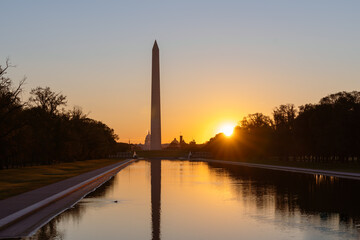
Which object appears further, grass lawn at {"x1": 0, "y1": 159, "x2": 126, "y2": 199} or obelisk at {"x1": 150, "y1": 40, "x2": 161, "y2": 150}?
obelisk at {"x1": 150, "y1": 40, "x2": 161, "y2": 150}

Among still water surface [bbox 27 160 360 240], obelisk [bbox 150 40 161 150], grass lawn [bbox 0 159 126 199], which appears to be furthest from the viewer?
obelisk [bbox 150 40 161 150]

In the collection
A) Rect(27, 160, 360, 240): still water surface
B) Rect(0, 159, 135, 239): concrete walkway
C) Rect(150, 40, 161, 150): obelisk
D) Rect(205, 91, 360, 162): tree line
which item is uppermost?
Rect(150, 40, 161, 150): obelisk

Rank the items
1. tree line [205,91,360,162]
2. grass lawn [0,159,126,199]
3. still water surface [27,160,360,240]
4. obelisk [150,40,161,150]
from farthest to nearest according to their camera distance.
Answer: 1. obelisk [150,40,161,150]
2. tree line [205,91,360,162]
3. grass lawn [0,159,126,199]
4. still water surface [27,160,360,240]

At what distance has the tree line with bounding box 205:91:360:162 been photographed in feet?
210

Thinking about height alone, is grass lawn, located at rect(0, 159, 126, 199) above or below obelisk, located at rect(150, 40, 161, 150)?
below

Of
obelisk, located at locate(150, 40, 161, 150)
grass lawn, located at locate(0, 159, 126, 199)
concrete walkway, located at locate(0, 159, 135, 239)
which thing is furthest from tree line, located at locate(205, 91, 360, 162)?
concrete walkway, located at locate(0, 159, 135, 239)

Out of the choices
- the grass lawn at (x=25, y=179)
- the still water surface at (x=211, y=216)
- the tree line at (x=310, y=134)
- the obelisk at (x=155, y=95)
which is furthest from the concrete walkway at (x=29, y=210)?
the obelisk at (x=155, y=95)

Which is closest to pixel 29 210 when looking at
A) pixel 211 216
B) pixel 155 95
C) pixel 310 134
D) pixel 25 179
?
pixel 211 216

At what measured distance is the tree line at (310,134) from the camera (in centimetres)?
6400

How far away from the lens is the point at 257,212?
14.7 metres

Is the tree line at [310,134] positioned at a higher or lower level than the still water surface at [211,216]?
higher

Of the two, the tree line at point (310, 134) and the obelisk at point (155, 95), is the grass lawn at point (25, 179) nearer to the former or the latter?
the tree line at point (310, 134)

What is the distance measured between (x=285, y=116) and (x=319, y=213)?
81.0 metres

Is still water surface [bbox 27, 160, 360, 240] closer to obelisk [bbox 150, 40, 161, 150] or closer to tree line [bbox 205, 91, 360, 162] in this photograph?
tree line [bbox 205, 91, 360, 162]
